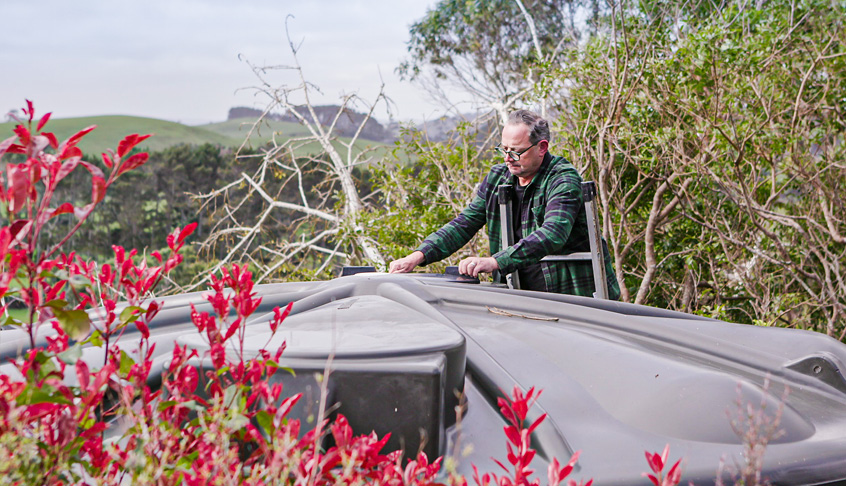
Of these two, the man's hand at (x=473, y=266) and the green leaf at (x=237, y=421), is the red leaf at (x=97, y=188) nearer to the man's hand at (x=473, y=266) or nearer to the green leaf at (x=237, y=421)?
the green leaf at (x=237, y=421)

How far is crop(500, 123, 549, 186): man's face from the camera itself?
3.35 metres

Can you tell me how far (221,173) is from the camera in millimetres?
19078

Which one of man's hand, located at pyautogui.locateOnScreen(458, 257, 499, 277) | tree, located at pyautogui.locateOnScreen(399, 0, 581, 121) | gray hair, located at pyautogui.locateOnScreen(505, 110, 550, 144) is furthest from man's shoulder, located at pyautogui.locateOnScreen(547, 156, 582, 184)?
tree, located at pyautogui.locateOnScreen(399, 0, 581, 121)

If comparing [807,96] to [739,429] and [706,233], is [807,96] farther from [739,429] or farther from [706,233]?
[739,429]

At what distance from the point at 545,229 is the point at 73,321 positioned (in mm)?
2384

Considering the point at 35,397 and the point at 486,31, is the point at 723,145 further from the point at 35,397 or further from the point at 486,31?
the point at 486,31

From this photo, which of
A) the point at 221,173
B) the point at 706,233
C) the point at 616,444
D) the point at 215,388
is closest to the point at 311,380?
the point at 215,388

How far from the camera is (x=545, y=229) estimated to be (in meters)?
3.09

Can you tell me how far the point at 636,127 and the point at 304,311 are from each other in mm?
4634

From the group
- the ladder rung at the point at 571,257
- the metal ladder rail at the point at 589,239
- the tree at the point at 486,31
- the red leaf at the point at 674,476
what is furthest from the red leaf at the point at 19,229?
the tree at the point at 486,31

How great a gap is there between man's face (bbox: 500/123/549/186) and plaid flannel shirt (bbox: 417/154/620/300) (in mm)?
47

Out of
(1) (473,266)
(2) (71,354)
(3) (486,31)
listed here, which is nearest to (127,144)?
(2) (71,354)

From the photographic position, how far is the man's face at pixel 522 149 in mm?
3354

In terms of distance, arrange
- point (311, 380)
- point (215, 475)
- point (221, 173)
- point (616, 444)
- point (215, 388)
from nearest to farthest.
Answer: point (215, 475)
point (215, 388)
point (311, 380)
point (616, 444)
point (221, 173)
